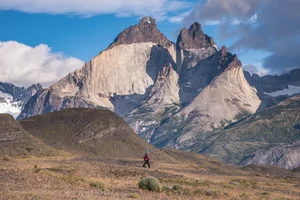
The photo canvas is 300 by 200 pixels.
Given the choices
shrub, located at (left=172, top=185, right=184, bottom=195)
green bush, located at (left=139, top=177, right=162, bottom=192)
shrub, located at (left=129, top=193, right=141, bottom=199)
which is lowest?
shrub, located at (left=129, top=193, right=141, bottom=199)

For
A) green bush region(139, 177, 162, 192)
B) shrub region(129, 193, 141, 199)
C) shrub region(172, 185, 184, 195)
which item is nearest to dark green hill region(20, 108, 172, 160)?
shrub region(172, 185, 184, 195)

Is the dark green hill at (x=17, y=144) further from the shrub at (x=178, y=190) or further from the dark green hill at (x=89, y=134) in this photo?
the shrub at (x=178, y=190)

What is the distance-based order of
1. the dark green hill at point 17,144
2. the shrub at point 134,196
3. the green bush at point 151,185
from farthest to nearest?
the dark green hill at point 17,144 → the green bush at point 151,185 → the shrub at point 134,196

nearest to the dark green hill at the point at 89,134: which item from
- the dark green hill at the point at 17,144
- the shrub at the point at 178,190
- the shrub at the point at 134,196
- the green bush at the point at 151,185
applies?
the dark green hill at the point at 17,144

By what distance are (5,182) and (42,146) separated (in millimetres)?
75421

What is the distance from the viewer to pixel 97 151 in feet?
463

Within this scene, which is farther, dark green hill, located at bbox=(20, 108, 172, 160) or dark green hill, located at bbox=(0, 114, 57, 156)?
dark green hill, located at bbox=(20, 108, 172, 160)

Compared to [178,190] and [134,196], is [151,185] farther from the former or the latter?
[134,196]

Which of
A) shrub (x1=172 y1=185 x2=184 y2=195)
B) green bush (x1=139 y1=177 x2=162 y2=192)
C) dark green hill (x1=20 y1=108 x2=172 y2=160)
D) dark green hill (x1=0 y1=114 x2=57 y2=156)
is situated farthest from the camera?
dark green hill (x1=20 y1=108 x2=172 y2=160)

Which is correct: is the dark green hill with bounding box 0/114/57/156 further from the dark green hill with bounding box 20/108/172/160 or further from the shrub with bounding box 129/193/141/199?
the shrub with bounding box 129/193/141/199

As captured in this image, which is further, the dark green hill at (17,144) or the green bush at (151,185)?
the dark green hill at (17,144)

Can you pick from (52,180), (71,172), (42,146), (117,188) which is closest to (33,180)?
(52,180)

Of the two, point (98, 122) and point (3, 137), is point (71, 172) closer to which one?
point (3, 137)

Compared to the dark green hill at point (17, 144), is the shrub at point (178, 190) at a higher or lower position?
lower
